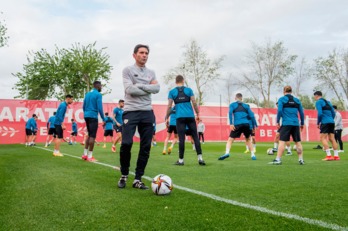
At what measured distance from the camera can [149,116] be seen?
197 inches

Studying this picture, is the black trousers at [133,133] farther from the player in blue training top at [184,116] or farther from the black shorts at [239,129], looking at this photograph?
the black shorts at [239,129]

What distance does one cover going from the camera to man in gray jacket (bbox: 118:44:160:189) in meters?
4.82

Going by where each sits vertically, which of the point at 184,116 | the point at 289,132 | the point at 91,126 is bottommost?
the point at 289,132

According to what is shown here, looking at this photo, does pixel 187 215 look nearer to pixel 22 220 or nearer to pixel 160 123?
pixel 22 220

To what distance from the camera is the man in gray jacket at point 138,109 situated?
4820mm

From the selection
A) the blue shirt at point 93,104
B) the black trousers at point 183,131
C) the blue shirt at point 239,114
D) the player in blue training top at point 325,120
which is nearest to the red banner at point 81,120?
the blue shirt at point 239,114

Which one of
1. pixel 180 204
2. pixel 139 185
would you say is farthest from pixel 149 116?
pixel 180 204

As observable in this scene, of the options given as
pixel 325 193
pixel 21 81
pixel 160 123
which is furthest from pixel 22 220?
pixel 21 81

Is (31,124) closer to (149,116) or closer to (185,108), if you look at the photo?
(185,108)

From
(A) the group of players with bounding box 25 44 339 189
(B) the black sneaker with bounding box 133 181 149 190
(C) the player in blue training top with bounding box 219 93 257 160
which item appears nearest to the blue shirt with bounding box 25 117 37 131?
(A) the group of players with bounding box 25 44 339 189

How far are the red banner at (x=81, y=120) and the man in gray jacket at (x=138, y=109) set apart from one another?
20156mm

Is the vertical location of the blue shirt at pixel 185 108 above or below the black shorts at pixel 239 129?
above

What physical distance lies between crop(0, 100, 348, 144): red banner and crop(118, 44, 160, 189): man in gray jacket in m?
20.2

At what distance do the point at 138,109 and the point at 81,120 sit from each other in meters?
22.0
